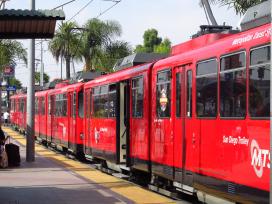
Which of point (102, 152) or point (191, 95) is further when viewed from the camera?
point (102, 152)

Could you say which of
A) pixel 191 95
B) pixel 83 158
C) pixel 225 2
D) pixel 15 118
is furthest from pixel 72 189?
pixel 15 118

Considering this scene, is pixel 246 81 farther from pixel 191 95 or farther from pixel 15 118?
pixel 15 118

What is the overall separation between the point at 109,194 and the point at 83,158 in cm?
1212

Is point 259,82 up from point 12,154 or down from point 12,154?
up

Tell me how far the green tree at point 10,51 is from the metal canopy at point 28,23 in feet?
64.2

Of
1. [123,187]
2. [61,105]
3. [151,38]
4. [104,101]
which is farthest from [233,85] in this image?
[151,38]

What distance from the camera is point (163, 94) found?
13430mm

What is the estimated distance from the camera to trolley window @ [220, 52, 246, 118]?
9.44 m

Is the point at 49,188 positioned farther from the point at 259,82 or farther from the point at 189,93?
the point at 259,82

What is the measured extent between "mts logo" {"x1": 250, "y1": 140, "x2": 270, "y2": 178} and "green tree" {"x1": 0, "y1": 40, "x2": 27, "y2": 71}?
23948 mm

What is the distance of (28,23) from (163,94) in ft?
10.8

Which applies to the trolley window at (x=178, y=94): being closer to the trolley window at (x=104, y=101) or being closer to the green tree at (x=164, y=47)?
the trolley window at (x=104, y=101)

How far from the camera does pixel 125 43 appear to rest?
1800 inches

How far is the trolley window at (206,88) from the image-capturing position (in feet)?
34.5
